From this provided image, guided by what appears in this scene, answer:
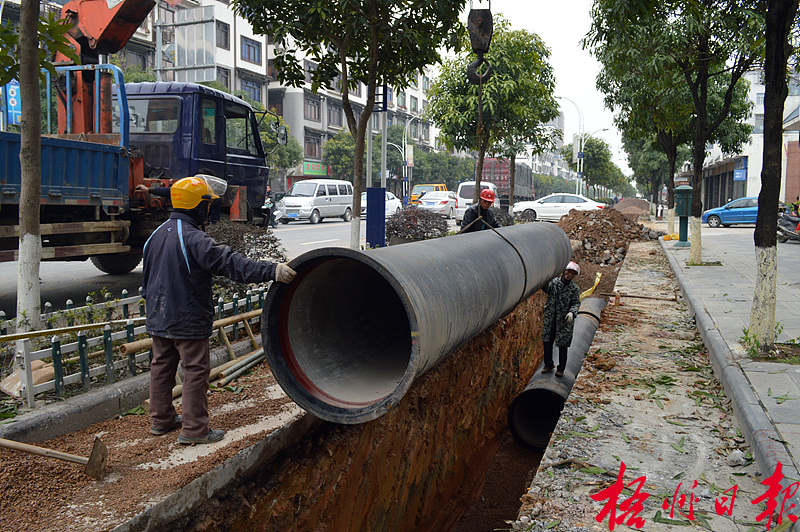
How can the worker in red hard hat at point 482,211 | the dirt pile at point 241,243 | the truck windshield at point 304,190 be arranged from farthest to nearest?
the truck windshield at point 304,190, the worker in red hard hat at point 482,211, the dirt pile at point 241,243

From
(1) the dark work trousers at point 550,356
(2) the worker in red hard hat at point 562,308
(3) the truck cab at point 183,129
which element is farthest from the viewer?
(3) the truck cab at point 183,129

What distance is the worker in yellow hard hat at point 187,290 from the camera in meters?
3.64

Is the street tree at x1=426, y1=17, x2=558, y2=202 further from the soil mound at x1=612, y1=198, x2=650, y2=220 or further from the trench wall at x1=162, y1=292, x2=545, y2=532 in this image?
the soil mound at x1=612, y1=198, x2=650, y2=220

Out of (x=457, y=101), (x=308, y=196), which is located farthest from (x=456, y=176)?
(x=457, y=101)

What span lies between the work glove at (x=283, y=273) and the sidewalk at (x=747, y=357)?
2.86 metres

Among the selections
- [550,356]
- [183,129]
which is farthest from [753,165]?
[183,129]

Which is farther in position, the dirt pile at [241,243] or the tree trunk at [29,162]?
the dirt pile at [241,243]

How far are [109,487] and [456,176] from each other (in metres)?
64.3

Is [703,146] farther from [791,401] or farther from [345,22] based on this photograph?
[791,401]

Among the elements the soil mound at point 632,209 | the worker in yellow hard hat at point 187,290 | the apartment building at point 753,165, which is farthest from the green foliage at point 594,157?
the worker in yellow hard hat at point 187,290


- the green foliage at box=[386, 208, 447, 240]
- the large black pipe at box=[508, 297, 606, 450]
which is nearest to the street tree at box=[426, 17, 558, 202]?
the green foliage at box=[386, 208, 447, 240]

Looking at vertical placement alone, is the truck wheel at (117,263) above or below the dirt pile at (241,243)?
below

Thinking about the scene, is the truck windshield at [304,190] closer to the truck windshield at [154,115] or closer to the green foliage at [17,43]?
the truck windshield at [154,115]

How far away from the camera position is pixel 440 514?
5496mm
